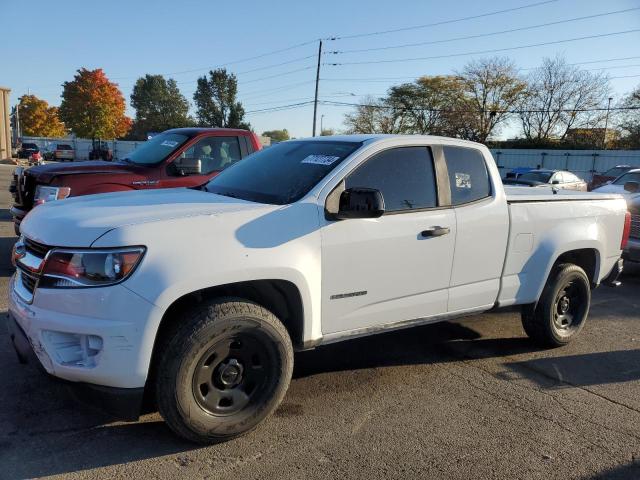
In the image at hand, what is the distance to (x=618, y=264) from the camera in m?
5.56

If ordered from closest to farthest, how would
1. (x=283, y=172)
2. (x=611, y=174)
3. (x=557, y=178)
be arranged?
(x=283, y=172) → (x=611, y=174) → (x=557, y=178)

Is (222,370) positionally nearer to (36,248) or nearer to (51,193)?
(36,248)

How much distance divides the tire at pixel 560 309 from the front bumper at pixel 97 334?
358 centimetres

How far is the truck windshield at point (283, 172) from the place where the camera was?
143 inches

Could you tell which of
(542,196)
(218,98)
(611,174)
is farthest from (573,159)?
(218,98)

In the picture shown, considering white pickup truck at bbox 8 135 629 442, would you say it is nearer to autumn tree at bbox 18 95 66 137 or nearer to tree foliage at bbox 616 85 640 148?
tree foliage at bbox 616 85 640 148

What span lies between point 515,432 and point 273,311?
5.80 ft

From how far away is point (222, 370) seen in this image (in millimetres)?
3146

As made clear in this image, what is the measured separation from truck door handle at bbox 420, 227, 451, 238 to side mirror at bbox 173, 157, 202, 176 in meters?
3.81

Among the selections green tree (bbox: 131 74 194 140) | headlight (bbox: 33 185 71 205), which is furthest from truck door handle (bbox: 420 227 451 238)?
green tree (bbox: 131 74 194 140)

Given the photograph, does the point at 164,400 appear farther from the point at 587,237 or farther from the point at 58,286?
the point at 587,237

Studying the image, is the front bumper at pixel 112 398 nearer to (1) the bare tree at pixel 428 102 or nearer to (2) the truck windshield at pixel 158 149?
(2) the truck windshield at pixel 158 149

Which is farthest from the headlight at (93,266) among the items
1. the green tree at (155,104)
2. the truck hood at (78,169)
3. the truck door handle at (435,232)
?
the green tree at (155,104)

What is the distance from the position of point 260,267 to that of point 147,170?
469 cm
